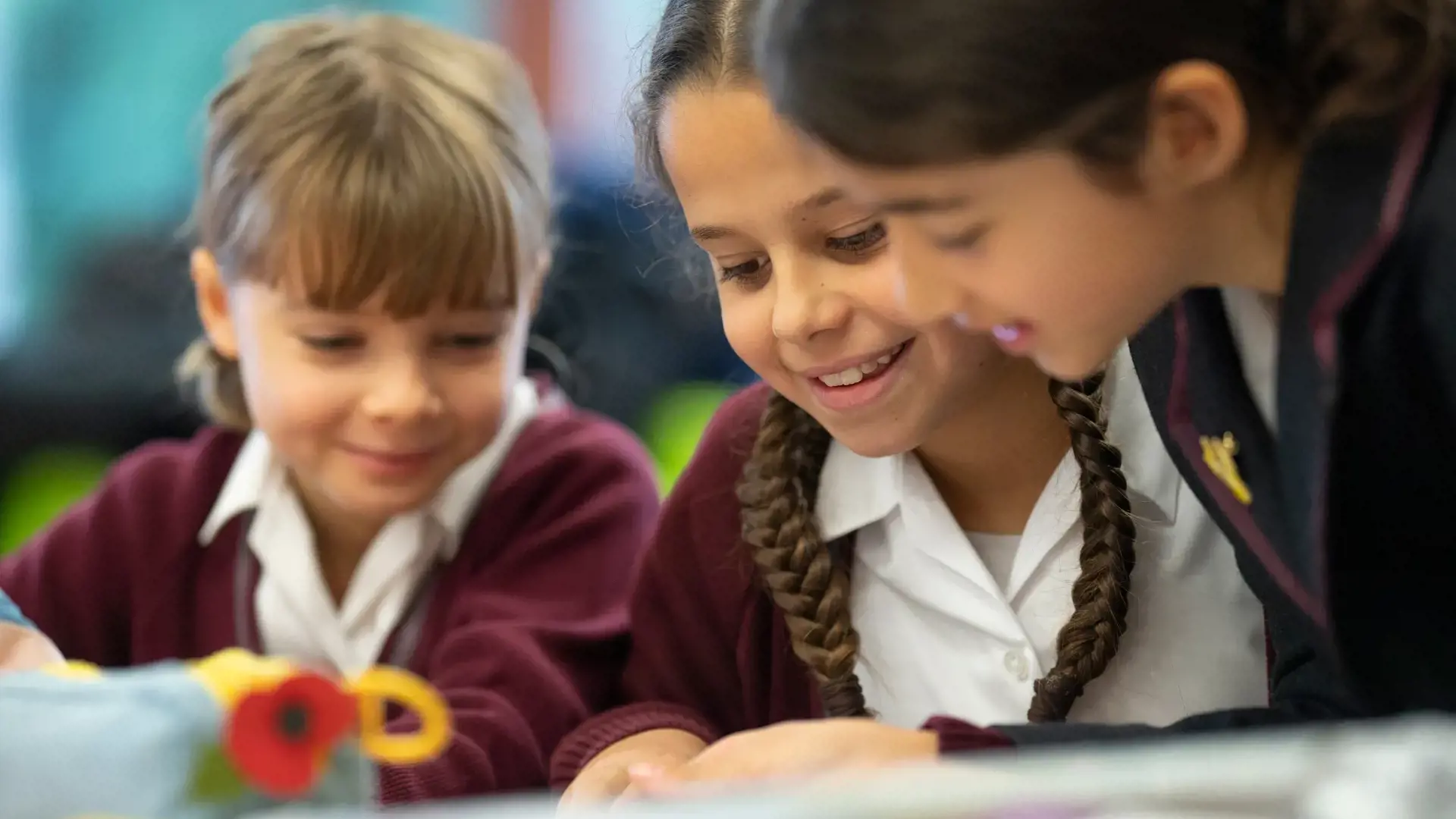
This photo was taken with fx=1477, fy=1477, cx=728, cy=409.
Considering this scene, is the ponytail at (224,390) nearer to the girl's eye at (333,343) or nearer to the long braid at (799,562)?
the girl's eye at (333,343)

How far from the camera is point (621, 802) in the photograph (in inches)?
27.7

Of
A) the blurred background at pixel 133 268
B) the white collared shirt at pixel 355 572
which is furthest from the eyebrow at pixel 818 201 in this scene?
the blurred background at pixel 133 268

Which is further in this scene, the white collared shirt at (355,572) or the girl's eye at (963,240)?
the white collared shirt at (355,572)

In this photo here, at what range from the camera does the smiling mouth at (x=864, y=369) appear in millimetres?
823

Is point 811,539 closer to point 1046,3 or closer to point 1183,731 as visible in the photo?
point 1183,731

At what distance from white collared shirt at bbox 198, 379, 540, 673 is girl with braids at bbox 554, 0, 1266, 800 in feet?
0.67

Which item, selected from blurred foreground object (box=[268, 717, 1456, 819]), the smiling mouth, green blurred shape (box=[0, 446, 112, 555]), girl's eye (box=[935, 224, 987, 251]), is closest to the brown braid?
the smiling mouth

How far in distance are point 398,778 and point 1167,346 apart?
1.69 ft

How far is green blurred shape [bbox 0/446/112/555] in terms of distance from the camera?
5.27ft

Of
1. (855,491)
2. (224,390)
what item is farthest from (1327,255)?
(224,390)

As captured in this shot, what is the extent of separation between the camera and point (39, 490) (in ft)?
5.30

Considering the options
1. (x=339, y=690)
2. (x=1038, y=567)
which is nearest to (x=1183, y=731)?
(x=1038, y=567)

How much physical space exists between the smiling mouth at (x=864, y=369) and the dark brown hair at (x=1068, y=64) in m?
0.20

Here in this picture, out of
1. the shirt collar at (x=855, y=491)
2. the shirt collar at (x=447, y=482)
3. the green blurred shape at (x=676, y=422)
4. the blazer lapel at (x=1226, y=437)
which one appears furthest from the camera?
the green blurred shape at (x=676, y=422)
